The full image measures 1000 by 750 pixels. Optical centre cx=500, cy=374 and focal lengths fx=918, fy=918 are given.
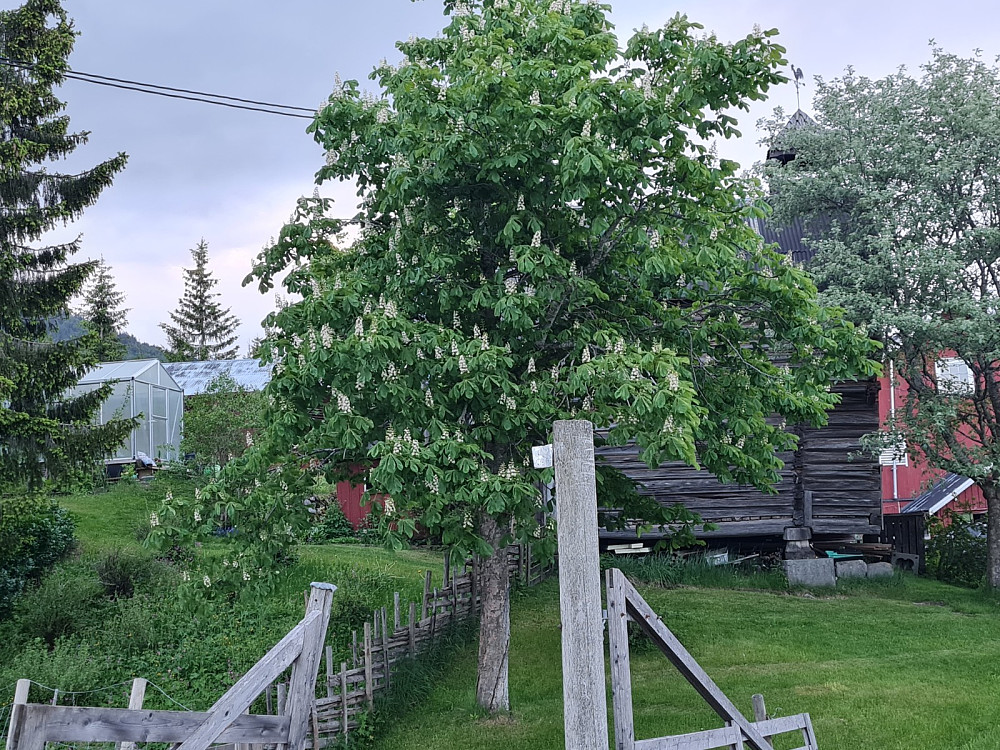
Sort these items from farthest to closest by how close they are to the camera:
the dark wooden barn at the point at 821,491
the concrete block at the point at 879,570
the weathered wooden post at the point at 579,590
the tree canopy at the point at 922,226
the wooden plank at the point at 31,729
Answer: the dark wooden barn at the point at 821,491
the concrete block at the point at 879,570
the tree canopy at the point at 922,226
the weathered wooden post at the point at 579,590
the wooden plank at the point at 31,729

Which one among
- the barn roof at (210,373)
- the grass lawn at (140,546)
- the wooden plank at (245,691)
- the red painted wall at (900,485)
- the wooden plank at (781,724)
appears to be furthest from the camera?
the barn roof at (210,373)

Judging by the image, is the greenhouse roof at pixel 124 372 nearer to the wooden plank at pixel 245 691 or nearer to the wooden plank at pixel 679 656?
the wooden plank at pixel 245 691

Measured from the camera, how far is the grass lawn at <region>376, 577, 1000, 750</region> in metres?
9.79

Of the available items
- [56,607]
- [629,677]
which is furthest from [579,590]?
[56,607]

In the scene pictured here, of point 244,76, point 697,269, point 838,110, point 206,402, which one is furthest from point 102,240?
point 697,269

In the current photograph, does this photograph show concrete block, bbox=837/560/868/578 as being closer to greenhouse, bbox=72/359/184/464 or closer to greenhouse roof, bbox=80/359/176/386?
greenhouse, bbox=72/359/184/464

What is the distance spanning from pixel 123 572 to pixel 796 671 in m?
11.8

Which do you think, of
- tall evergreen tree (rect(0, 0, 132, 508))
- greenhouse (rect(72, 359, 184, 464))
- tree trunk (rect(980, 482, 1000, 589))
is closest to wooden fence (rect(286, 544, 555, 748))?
tall evergreen tree (rect(0, 0, 132, 508))

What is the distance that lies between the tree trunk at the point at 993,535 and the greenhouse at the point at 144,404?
73.8 feet

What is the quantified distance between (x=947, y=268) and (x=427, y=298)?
31.2 feet

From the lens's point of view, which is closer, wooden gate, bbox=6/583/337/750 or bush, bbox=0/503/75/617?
wooden gate, bbox=6/583/337/750

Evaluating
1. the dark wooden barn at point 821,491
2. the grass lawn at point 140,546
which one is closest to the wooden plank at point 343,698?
the grass lawn at point 140,546

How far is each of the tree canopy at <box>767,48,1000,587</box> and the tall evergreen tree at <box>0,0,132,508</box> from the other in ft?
42.2

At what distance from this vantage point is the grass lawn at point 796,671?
32.1ft
